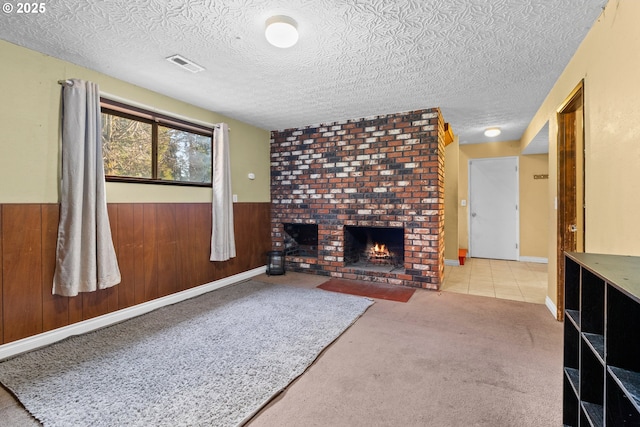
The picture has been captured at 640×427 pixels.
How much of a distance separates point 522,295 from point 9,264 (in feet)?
Result: 16.6

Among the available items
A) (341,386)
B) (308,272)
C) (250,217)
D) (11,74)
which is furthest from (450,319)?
(11,74)

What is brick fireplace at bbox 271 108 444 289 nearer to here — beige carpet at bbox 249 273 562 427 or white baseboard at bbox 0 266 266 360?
beige carpet at bbox 249 273 562 427

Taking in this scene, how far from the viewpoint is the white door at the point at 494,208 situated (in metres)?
5.82

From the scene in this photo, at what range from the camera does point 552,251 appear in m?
3.09

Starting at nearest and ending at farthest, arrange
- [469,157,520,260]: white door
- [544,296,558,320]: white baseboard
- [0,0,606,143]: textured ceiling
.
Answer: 1. [0,0,606,143]: textured ceiling
2. [544,296,558,320]: white baseboard
3. [469,157,520,260]: white door

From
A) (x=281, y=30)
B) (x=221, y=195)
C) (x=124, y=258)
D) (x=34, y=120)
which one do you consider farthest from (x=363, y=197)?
(x=34, y=120)

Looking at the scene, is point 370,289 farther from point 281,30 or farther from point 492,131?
point 492,131

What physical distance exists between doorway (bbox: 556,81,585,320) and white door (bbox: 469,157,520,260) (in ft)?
10.8

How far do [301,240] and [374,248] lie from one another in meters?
1.27

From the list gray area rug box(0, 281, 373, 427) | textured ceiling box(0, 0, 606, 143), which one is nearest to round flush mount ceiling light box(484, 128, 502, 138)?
textured ceiling box(0, 0, 606, 143)

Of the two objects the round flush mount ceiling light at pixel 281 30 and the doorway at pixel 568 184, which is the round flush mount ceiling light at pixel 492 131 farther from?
the round flush mount ceiling light at pixel 281 30

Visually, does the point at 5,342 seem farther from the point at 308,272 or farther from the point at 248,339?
the point at 308,272

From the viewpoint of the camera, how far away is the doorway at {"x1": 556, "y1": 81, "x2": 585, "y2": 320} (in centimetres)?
273

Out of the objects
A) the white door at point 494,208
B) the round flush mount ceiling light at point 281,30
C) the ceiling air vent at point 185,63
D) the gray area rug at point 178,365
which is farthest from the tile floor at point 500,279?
the ceiling air vent at point 185,63
